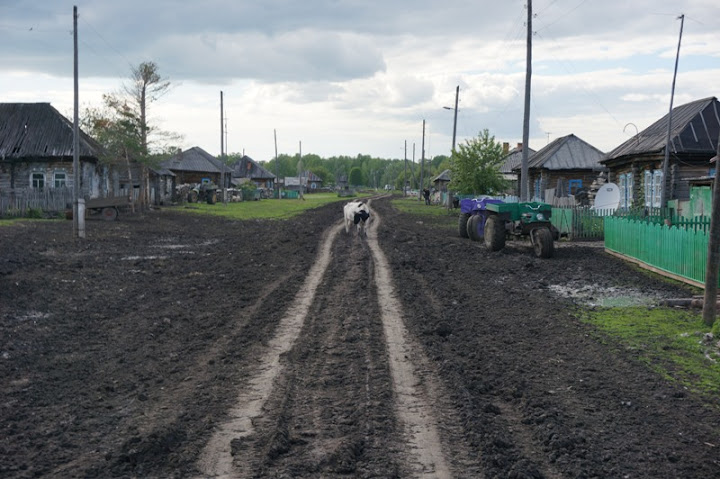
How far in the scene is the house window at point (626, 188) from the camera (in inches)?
1248

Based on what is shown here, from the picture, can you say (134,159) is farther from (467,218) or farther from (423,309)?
(423,309)

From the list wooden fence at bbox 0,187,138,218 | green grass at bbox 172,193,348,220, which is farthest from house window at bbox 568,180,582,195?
wooden fence at bbox 0,187,138,218

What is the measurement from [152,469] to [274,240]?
1878cm

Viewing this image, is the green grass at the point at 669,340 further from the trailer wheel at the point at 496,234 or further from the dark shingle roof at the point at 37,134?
the dark shingle roof at the point at 37,134

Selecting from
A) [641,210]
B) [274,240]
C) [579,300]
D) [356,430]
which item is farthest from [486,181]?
[356,430]

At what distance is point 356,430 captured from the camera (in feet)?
19.5

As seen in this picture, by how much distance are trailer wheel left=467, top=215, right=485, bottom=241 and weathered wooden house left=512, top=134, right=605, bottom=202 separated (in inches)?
752

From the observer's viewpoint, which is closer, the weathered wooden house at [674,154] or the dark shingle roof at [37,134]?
the weathered wooden house at [674,154]

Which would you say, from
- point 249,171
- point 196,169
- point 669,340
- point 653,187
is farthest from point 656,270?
point 249,171

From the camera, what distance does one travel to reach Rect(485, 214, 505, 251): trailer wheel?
20.6m

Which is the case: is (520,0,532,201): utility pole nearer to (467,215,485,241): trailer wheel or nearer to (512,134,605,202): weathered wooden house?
(467,215,485,241): trailer wheel

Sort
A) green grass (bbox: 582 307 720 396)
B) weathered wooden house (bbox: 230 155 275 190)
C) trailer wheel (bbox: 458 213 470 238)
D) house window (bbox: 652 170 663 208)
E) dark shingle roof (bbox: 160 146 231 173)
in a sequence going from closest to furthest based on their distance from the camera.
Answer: green grass (bbox: 582 307 720 396) < trailer wheel (bbox: 458 213 470 238) < house window (bbox: 652 170 663 208) < dark shingle roof (bbox: 160 146 231 173) < weathered wooden house (bbox: 230 155 275 190)

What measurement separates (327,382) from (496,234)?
14.1m

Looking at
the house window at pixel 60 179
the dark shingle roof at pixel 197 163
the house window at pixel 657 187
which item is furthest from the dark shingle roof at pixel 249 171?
the house window at pixel 657 187
